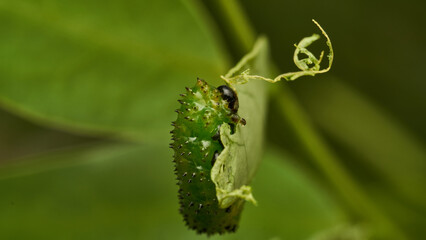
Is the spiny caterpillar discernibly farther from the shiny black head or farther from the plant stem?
the plant stem

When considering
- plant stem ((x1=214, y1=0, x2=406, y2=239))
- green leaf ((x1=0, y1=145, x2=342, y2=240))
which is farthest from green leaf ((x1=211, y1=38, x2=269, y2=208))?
green leaf ((x1=0, y1=145, x2=342, y2=240))

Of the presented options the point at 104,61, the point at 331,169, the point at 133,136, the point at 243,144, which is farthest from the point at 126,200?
the point at 243,144

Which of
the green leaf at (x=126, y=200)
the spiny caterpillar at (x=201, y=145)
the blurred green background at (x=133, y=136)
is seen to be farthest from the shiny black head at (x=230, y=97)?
the green leaf at (x=126, y=200)

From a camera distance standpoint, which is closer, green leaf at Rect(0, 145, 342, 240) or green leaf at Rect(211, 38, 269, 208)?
green leaf at Rect(211, 38, 269, 208)

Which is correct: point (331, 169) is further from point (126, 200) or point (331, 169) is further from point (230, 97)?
point (230, 97)

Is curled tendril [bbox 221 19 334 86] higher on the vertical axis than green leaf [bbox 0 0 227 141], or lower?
lower

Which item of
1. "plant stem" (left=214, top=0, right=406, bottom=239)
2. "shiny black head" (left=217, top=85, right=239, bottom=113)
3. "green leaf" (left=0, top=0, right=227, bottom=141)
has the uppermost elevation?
"green leaf" (left=0, top=0, right=227, bottom=141)
